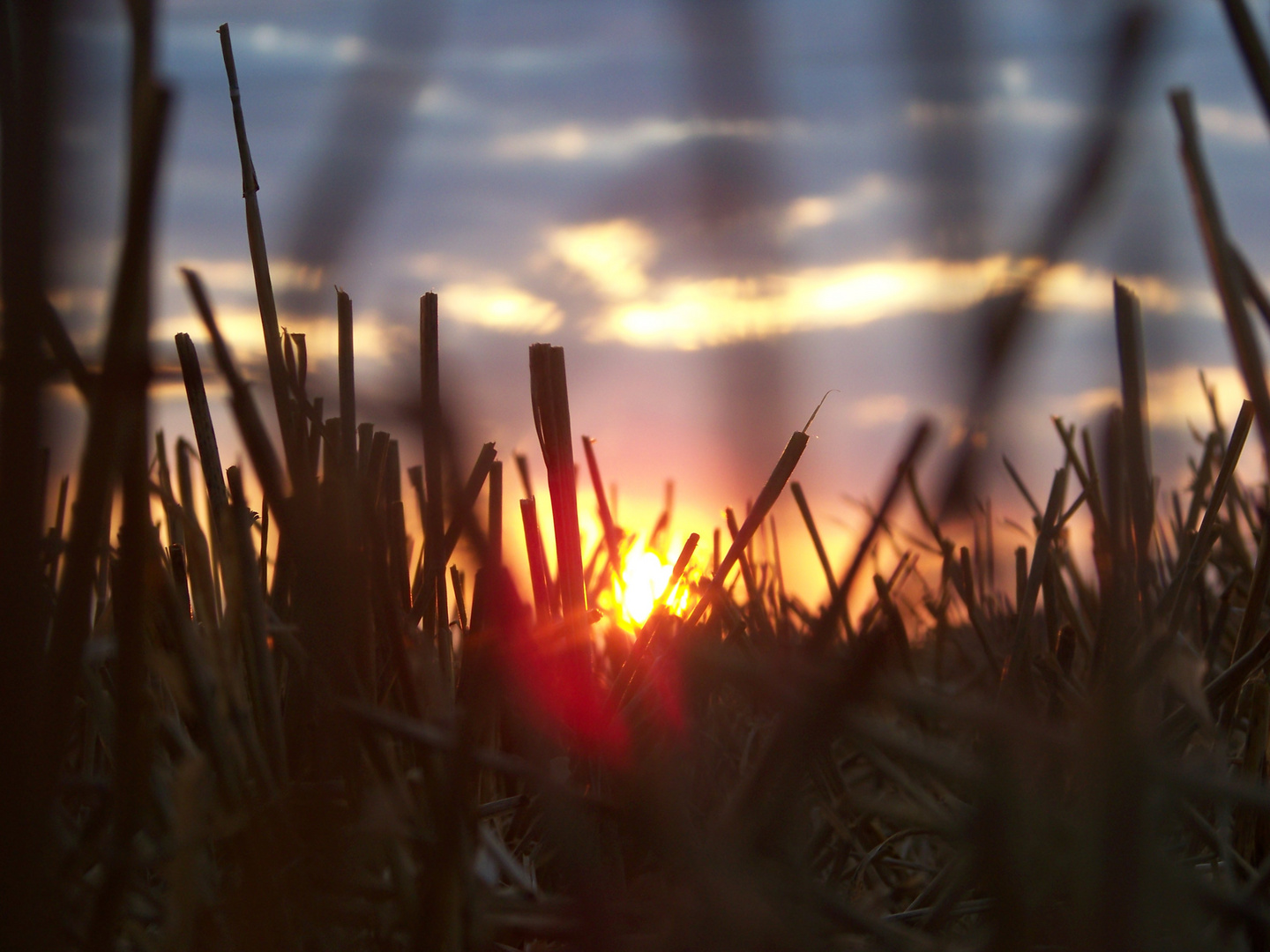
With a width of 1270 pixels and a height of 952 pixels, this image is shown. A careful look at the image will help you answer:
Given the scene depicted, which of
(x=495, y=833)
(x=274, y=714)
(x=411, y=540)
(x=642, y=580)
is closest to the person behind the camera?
(x=274, y=714)

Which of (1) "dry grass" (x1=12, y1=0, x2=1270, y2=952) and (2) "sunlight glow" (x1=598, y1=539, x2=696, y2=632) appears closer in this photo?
(1) "dry grass" (x1=12, y1=0, x2=1270, y2=952)

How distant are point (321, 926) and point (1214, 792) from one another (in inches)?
19.9

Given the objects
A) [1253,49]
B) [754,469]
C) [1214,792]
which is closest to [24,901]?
[754,469]

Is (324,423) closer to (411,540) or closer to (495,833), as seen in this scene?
(495,833)

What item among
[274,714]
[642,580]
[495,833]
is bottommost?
[495,833]

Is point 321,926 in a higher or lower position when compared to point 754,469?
lower

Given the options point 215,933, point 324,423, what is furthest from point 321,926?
point 324,423

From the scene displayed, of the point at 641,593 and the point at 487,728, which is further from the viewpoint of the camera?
the point at 641,593

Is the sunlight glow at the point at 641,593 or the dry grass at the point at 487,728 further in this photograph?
the sunlight glow at the point at 641,593

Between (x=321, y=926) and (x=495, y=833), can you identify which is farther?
(x=495, y=833)

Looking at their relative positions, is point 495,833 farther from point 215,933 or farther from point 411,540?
point 411,540

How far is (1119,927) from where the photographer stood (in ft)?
1.30

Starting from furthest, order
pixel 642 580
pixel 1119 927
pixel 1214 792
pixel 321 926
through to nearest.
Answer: pixel 642 580, pixel 321 926, pixel 1214 792, pixel 1119 927

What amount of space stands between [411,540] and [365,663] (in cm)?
53
